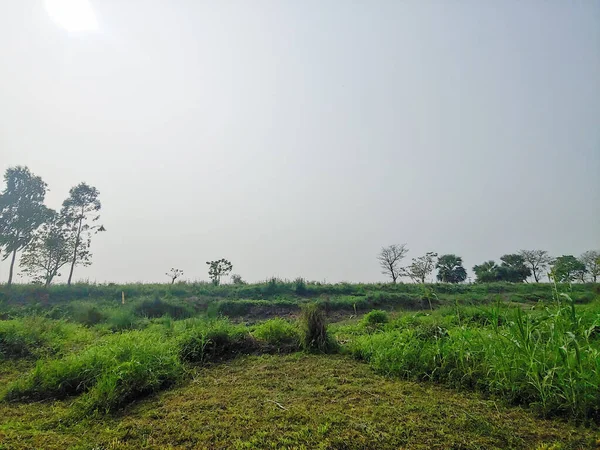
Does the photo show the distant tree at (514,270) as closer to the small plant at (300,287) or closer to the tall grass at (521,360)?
the small plant at (300,287)

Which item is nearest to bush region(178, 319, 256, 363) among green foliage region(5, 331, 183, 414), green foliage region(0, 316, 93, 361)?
green foliage region(5, 331, 183, 414)

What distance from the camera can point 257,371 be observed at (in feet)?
11.0

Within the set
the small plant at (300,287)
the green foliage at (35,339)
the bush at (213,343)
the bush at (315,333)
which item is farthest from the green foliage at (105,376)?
the small plant at (300,287)

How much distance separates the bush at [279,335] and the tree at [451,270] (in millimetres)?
27154

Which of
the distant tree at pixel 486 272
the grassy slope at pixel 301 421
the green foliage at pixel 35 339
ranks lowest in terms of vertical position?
the grassy slope at pixel 301 421

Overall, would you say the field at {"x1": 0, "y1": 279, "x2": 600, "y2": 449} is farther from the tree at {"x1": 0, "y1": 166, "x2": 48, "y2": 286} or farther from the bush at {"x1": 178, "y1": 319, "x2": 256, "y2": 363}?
the tree at {"x1": 0, "y1": 166, "x2": 48, "y2": 286}

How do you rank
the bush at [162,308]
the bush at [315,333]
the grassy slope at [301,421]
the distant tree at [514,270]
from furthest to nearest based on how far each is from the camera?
the distant tree at [514,270] → the bush at [162,308] → the bush at [315,333] → the grassy slope at [301,421]

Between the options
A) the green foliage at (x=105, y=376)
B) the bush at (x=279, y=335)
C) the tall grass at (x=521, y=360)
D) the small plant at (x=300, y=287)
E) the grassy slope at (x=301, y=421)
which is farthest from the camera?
the small plant at (x=300, y=287)

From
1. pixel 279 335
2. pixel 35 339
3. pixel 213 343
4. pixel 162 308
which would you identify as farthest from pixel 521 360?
pixel 162 308

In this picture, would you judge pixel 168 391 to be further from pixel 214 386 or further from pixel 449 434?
pixel 449 434

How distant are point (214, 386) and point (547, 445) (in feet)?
7.97

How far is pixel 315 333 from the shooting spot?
4.16 m

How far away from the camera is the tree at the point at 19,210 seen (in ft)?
62.5

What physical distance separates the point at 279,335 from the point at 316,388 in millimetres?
1715
